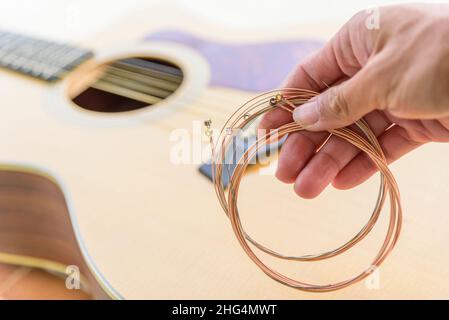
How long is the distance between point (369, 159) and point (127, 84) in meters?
0.41

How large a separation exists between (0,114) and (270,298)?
475 millimetres

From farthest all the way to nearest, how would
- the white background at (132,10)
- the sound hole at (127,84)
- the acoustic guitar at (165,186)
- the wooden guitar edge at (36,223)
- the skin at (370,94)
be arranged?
1. the white background at (132,10)
2. the sound hole at (127,84)
3. the wooden guitar edge at (36,223)
4. the acoustic guitar at (165,186)
5. the skin at (370,94)

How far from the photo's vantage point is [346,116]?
378mm

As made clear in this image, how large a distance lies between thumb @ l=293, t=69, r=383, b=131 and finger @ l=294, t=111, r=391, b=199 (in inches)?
2.4

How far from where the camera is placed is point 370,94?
36cm

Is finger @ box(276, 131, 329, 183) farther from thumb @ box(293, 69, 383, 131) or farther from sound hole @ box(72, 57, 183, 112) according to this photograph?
sound hole @ box(72, 57, 183, 112)

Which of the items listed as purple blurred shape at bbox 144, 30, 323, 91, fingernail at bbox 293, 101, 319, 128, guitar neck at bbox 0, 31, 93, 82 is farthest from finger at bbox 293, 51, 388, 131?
guitar neck at bbox 0, 31, 93, 82

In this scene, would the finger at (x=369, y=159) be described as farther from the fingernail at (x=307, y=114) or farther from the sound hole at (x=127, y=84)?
the sound hole at (x=127, y=84)

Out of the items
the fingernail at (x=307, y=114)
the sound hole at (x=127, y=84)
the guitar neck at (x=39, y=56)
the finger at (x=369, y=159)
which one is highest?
the guitar neck at (x=39, y=56)

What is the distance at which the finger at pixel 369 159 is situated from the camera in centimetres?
47

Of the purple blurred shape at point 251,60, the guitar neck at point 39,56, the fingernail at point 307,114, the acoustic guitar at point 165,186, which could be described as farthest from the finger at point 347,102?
the guitar neck at point 39,56

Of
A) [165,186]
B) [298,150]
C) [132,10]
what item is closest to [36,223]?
[165,186]
